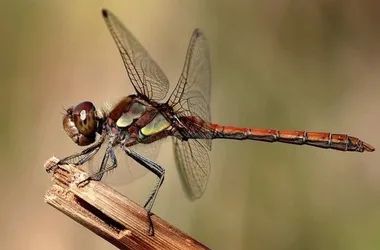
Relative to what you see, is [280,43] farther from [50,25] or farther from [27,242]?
[27,242]

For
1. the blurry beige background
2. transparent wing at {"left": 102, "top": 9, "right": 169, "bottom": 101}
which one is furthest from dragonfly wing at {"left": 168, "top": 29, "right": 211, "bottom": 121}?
the blurry beige background

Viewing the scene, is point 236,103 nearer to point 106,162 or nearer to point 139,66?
point 139,66

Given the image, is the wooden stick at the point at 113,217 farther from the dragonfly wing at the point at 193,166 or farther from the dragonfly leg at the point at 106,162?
the dragonfly wing at the point at 193,166

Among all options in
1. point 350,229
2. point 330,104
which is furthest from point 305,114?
point 350,229

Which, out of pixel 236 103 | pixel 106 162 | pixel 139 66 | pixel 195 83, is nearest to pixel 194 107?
pixel 195 83

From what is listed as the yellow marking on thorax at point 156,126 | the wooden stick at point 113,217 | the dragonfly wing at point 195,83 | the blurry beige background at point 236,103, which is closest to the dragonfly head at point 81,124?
the yellow marking on thorax at point 156,126

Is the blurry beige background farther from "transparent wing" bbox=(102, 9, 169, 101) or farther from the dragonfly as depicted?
"transparent wing" bbox=(102, 9, 169, 101)
